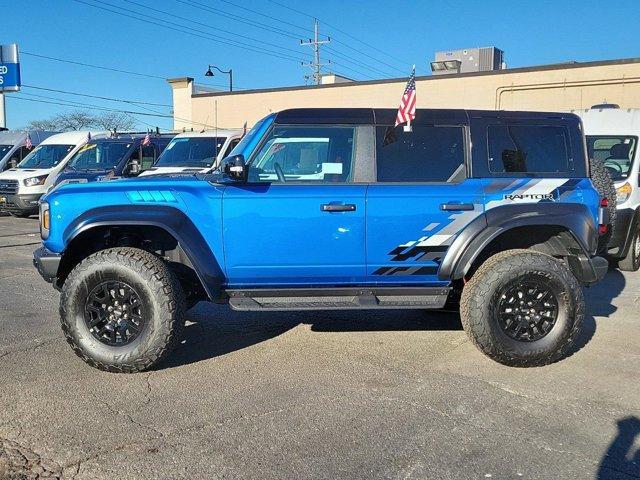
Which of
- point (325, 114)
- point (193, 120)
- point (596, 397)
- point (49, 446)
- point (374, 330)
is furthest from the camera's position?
point (193, 120)

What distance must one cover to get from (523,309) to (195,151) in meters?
9.46

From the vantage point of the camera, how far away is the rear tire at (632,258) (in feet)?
28.9

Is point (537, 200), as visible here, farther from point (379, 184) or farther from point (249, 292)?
point (249, 292)

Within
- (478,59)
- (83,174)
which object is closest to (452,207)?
(83,174)

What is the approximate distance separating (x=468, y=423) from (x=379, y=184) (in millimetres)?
1933

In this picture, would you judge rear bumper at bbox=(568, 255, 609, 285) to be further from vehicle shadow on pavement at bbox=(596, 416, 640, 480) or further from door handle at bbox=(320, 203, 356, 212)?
door handle at bbox=(320, 203, 356, 212)

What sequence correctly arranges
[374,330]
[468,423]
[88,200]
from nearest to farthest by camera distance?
[468,423] → [88,200] → [374,330]

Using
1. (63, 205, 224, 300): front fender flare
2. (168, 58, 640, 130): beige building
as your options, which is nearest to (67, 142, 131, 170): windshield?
(168, 58, 640, 130): beige building

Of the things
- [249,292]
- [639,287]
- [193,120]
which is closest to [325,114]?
[249,292]

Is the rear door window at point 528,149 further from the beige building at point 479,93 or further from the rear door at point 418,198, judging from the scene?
the beige building at point 479,93

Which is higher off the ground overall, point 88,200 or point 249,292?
point 88,200

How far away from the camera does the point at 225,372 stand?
183 inches

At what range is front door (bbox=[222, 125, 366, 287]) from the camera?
463 cm

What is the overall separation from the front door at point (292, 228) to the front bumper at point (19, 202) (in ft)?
40.4
